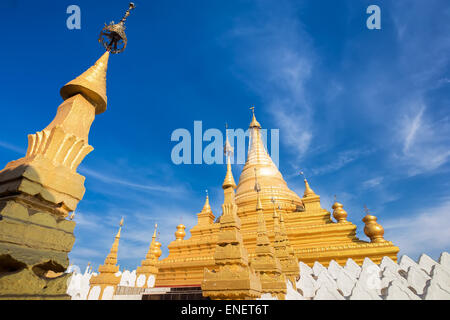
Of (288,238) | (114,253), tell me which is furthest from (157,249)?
(288,238)

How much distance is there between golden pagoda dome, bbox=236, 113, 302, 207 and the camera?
79.3ft

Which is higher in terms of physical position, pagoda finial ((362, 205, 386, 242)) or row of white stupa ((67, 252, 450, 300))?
pagoda finial ((362, 205, 386, 242))

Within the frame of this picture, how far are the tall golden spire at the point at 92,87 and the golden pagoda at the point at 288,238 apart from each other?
1063cm

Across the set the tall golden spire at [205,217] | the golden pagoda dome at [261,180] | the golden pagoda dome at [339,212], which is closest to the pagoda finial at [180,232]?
the tall golden spire at [205,217]

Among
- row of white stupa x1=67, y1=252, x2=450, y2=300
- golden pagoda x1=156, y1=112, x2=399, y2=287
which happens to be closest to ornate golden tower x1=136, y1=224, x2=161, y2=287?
golden pagoda x1=156, y1=112, x2=399, y2=287

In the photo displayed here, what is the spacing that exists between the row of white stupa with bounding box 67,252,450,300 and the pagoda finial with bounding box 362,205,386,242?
644 centimetres

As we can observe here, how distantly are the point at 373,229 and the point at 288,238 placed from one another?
20.9 feet

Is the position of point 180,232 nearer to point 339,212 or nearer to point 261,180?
point 261,180

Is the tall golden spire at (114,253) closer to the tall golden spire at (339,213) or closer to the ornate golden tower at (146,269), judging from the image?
the ornate golden tower at (146,269)

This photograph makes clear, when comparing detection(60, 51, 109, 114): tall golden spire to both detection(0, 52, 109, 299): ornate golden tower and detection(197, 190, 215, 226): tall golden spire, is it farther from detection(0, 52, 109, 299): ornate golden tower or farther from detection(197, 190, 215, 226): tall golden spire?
detection(197, 190, 215, 226): tall golden spire
